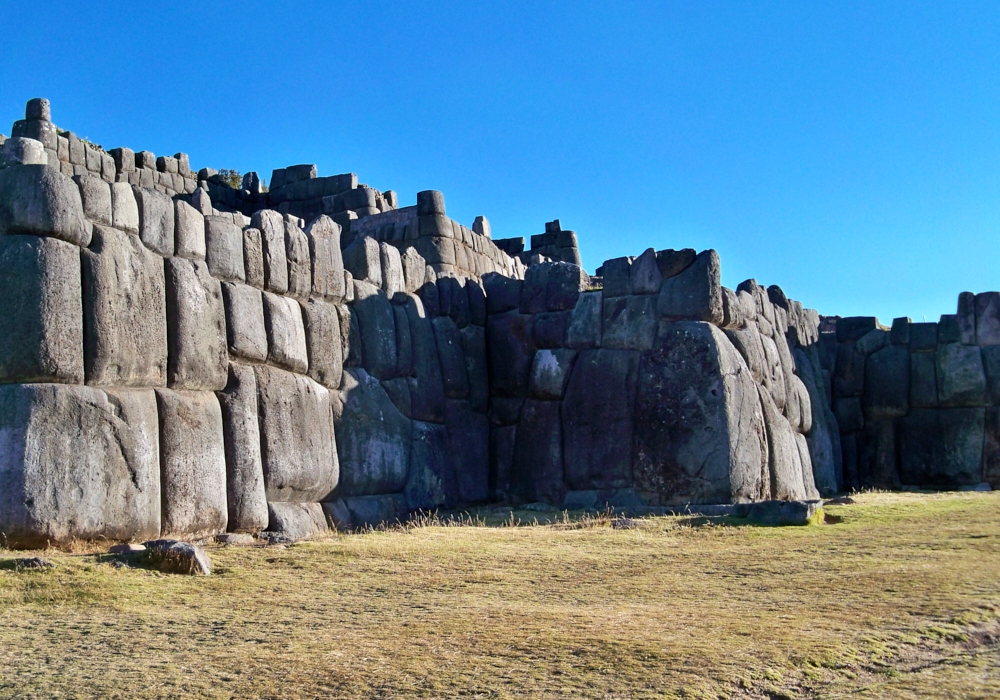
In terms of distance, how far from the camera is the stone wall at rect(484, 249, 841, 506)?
1423 cm

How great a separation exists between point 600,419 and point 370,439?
3.33 meters

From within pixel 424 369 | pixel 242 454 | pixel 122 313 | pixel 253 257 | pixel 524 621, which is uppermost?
pixel 253 257

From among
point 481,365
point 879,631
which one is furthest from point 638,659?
point 481,365

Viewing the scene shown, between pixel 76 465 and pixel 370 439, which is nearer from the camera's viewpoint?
pixel 76 465

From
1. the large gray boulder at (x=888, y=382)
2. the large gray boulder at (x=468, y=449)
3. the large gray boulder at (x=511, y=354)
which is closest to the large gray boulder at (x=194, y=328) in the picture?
the large gray boulder at (x=468, y=449)

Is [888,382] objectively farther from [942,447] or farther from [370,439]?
[370,439]

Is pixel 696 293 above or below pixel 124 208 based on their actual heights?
below

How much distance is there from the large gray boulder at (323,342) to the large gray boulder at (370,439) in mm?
292

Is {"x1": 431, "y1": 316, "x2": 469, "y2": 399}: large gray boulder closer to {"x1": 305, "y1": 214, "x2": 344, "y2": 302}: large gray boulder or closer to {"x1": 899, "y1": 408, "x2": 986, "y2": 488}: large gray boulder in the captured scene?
{"x1": 305, "y1": 214, "x2": 344, "y2": 302}: large gray boulder

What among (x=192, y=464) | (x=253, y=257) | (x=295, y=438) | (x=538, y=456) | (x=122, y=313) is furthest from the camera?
(x=538, y=456)

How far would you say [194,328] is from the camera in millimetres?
11195

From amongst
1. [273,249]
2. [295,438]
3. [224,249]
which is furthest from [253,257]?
[295,438]

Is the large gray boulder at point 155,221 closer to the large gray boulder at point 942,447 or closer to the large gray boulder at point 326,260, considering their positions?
the large gray boulder at point 326,260

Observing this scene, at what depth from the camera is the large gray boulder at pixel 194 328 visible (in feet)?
36.0
